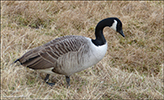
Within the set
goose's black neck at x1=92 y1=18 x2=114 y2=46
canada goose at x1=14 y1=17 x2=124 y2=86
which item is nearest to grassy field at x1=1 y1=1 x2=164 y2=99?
canada goose at x1=14 y1=17 x2=124 y2=86

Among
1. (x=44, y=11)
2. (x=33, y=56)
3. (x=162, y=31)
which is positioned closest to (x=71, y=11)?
(x=44, y=11)

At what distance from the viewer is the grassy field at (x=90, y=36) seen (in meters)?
3.64

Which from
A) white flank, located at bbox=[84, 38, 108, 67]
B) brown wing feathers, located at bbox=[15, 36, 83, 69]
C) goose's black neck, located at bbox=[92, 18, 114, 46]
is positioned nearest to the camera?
brown wing feathers, located at bbox=[15, 36, 83, 69]

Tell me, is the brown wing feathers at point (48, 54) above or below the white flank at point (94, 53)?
above

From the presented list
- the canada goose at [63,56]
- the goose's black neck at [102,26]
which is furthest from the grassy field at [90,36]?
the goose's black neck at [102,26]

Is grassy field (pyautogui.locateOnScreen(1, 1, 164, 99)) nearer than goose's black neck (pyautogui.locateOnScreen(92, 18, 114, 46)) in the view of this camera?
Yes

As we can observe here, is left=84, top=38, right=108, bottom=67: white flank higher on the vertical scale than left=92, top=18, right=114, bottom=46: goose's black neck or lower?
lower

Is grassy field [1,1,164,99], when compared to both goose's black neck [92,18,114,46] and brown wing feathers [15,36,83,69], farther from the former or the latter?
goose's black neck [92,18,114,46]

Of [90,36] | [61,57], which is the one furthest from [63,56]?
[90,36]

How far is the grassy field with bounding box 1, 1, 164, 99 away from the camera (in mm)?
3637

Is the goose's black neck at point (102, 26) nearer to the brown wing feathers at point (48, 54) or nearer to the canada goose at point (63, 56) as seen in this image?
the canada goose at point (63, 56)

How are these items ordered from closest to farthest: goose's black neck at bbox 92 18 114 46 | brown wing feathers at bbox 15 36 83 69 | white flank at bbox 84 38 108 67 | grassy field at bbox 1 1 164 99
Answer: brown wing feathers at bbox 15 36 83 69, white flank at bbox 84 38 108 67, grassy field at bbox 1 1 164 99, goose's black neck at bbox 92 18 114 46

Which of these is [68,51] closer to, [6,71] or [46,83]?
[46,83]

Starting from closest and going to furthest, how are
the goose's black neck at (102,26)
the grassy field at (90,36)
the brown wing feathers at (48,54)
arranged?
1. the brown wing feathers at (48,54)
2. the grassy field at (90,36)
3. the goose's black neck at (102,26)
